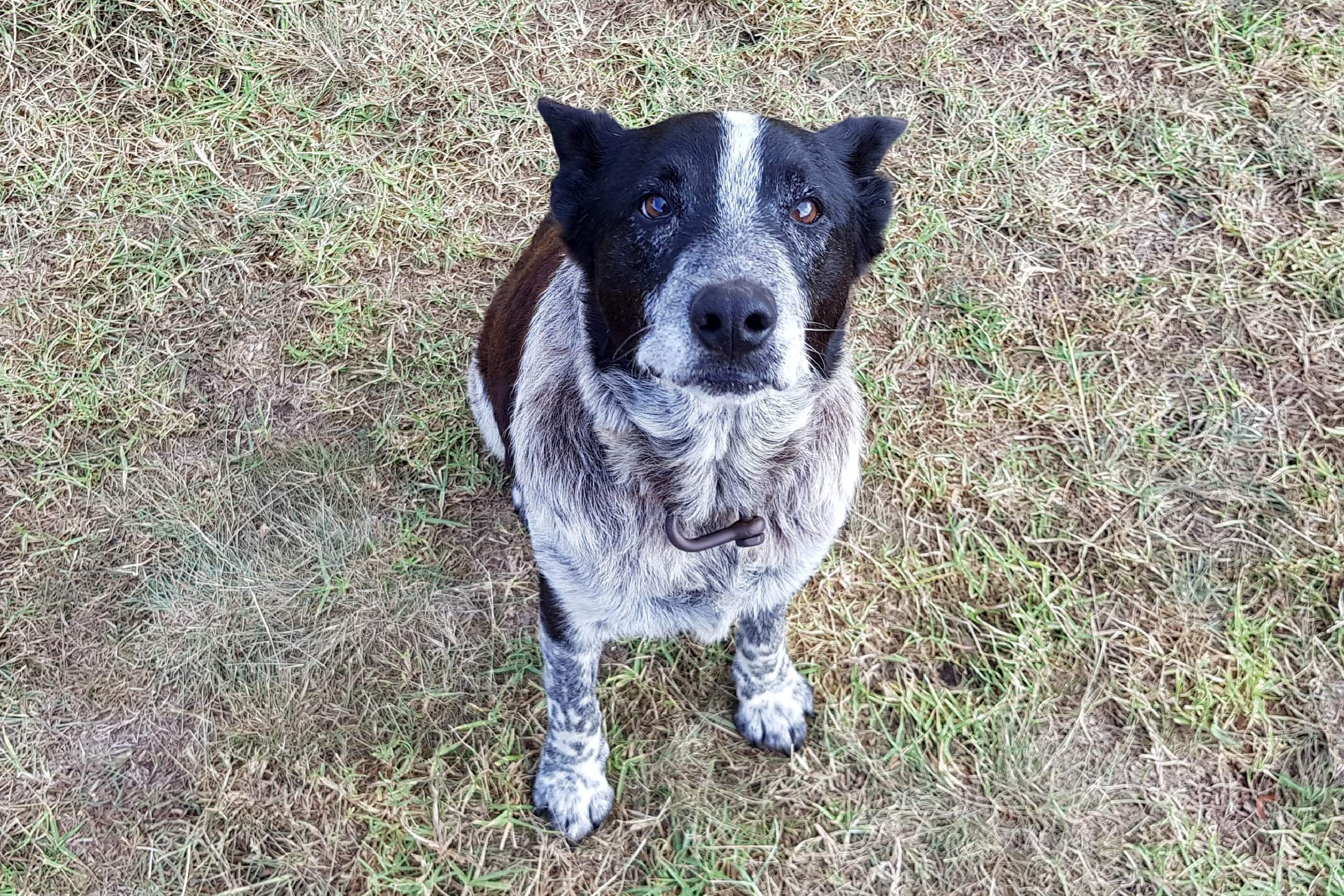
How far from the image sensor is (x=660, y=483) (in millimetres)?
2617

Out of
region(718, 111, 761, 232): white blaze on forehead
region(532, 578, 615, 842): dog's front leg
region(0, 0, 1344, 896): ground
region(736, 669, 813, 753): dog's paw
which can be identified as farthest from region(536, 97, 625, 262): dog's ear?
region(736, 669, 813, 753): dog's paw

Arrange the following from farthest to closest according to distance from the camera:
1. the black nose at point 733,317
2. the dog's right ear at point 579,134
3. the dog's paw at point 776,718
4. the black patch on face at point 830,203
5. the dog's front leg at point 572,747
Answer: the dog's paw at point 776,718 < the dog's front leg at point 572,747 < the dog's right ear at point 579,134 < the black patch on face at point 830,203 < the black nose at point 733,317

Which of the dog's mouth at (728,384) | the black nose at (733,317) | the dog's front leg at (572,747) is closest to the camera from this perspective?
the black nose at (733,317)

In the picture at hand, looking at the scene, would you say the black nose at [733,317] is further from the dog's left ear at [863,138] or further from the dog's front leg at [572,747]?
the dog's front leg at [572,747]

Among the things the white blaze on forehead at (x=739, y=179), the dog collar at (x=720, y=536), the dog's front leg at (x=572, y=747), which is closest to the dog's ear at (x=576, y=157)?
the white blaze on forehead at (x=739, y=179)

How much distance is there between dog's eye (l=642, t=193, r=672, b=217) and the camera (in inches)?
92.6

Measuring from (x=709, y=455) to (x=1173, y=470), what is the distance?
2.44 meters

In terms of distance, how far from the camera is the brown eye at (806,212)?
7.84 ft

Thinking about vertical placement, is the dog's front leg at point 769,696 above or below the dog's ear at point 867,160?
below

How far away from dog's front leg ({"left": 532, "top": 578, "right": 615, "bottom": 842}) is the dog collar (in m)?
0.57

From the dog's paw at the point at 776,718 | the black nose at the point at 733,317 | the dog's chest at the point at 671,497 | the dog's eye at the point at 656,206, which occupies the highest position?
the dog's eye at the point at 656,206

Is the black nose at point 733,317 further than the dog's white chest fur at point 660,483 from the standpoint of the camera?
No

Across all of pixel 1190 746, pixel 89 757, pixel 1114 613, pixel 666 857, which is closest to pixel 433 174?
pixel 89 757

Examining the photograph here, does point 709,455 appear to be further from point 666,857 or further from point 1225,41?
point 1225,41
